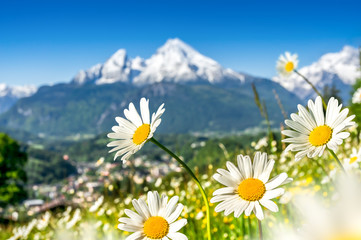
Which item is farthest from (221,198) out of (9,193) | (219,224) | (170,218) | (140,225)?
(9,193)

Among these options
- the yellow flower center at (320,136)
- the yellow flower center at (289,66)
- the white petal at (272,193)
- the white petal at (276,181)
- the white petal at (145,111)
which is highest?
the yellow flower center at (289,66)

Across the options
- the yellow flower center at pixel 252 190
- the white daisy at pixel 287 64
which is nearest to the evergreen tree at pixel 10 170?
the white daisy at pixel 287 64

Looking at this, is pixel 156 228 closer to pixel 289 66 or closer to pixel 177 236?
pixel 177 236

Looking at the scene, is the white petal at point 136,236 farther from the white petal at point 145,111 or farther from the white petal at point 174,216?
the white petal at point 145,111

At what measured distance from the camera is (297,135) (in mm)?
1565

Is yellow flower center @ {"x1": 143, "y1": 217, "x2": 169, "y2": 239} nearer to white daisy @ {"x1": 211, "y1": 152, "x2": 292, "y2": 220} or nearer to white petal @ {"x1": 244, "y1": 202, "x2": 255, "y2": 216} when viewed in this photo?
white daisy @ {"x1": 211, "y1": 152, "x2": 292, "y2": 220}

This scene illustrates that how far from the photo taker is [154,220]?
4.37ft

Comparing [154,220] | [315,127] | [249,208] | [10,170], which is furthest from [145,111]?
[10,170]

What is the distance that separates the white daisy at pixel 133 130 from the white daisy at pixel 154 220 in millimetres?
235

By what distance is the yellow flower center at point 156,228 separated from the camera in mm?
1290

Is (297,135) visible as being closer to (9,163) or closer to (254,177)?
(254,177)

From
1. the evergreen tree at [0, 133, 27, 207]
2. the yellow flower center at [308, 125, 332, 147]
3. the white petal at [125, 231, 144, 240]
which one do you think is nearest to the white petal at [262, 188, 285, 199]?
the yellow flower center at [308, 125, 332, 147]

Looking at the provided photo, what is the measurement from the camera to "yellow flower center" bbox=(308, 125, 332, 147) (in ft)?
4.95

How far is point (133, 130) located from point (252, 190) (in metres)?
0.63
